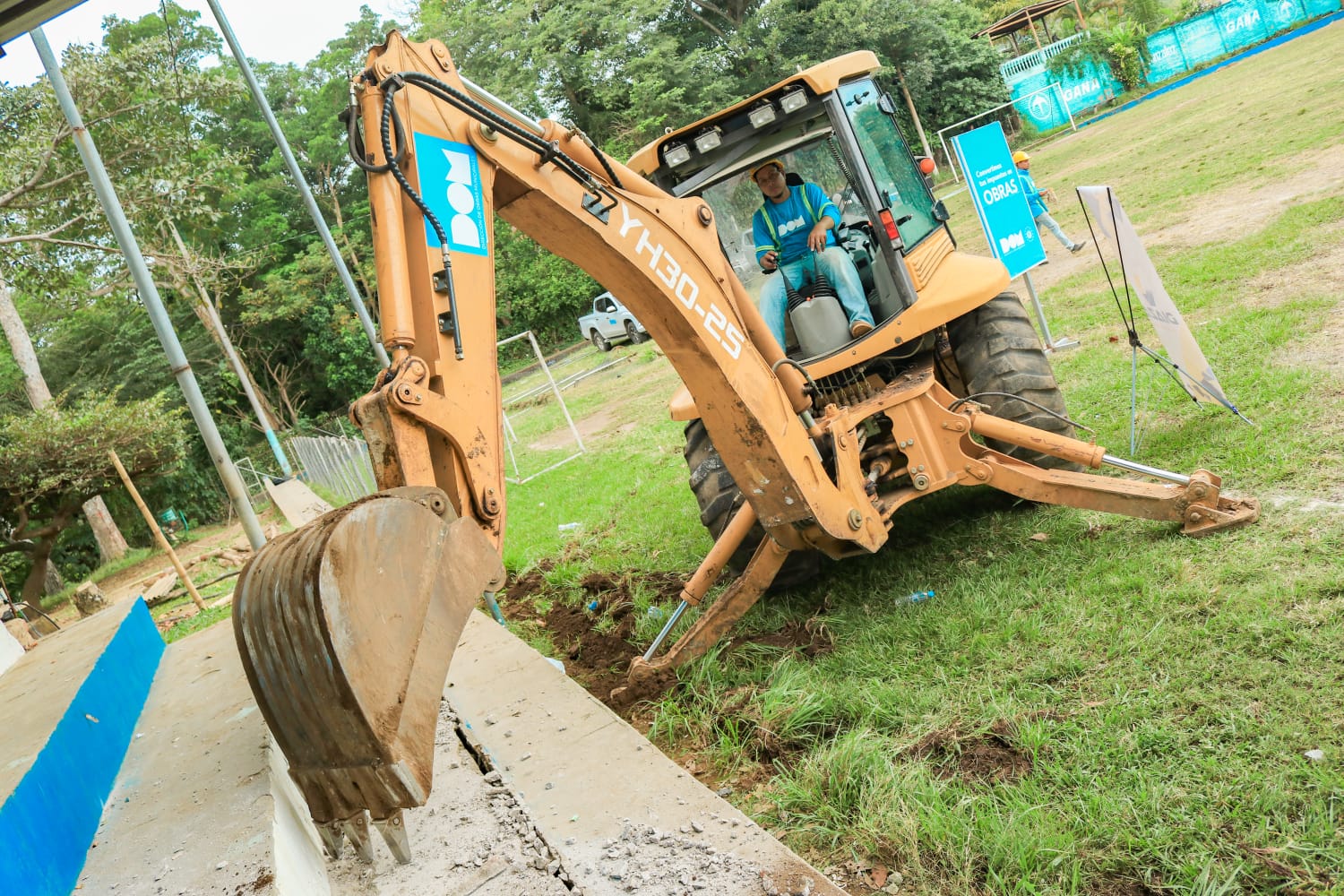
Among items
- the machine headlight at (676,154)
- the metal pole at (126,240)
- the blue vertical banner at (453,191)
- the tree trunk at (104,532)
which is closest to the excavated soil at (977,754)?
the blue vertical banner at (453,191)

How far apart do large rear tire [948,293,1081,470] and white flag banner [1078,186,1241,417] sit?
25.5 inches

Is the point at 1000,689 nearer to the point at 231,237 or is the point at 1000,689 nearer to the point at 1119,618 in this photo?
the point at 1119,618

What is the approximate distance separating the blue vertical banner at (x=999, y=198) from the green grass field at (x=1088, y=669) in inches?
43.1

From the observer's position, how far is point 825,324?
5.07m

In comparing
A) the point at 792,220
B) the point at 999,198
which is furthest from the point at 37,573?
the point at 999,198

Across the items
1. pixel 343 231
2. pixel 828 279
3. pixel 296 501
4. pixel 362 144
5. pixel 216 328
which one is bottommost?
pixel 296 501

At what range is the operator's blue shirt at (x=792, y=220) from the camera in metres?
5.12

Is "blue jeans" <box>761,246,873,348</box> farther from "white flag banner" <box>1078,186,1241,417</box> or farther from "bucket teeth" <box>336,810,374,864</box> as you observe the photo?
"bucket teeth" <box>336,810,374,864</box>

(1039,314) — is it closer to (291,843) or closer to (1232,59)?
(291,843)

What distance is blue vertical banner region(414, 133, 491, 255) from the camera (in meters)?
2.77

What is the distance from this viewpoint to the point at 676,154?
5359 mm

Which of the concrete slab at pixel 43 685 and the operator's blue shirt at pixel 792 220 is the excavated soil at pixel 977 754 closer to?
the operator's blue shirt at pixel 792 220

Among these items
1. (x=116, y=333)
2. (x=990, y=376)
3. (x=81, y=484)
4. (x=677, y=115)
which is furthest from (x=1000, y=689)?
(x=116, y=333)

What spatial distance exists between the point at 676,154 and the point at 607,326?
19.7 meters
